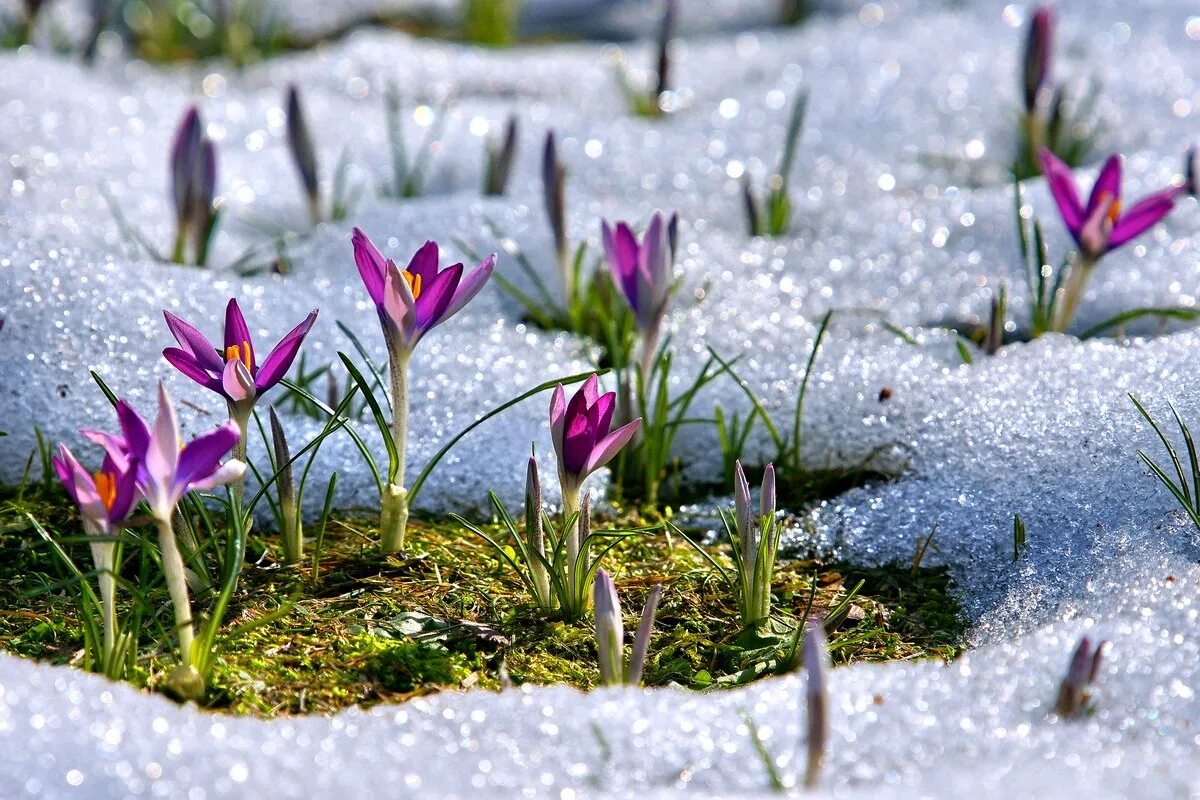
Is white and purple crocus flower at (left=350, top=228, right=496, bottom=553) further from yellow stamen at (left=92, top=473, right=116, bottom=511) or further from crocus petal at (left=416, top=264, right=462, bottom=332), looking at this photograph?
yellow stamen at (left=92, top=473, right=116, bottom=511)

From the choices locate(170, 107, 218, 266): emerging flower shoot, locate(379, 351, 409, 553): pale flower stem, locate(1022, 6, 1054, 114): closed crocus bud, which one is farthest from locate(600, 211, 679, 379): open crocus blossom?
locate(1022, 6, 1054, 114): closed crocus bud

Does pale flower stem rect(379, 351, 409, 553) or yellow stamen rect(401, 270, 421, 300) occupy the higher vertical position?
yellow stamen rect(401, 270, 421, 300)

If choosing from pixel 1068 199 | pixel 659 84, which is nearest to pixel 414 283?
pixel 1068 199

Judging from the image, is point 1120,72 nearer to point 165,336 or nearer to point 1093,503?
point 1093,503

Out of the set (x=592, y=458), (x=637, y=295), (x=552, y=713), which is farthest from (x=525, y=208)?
(x=552, y=713)

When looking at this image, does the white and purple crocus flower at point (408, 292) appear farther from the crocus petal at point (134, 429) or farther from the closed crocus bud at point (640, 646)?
the closed crocus bud at point (640, 646)

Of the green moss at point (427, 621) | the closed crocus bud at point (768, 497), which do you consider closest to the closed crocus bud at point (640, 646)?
Result: the green moss at point (427, 621)
